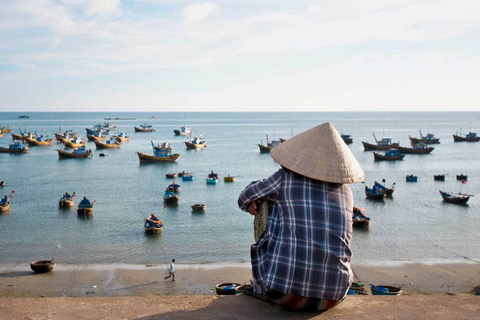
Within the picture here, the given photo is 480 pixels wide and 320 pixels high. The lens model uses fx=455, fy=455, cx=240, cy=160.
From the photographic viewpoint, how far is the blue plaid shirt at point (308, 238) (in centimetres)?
327

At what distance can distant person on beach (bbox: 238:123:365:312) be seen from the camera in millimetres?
3268

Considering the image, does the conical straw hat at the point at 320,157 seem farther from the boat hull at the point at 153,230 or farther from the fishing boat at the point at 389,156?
the fishing boat at the point at 389,156

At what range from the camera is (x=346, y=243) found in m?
3.37

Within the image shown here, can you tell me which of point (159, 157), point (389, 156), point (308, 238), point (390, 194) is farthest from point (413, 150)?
point (308, 238)

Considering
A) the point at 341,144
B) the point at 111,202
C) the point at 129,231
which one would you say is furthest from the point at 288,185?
the point at 111,202

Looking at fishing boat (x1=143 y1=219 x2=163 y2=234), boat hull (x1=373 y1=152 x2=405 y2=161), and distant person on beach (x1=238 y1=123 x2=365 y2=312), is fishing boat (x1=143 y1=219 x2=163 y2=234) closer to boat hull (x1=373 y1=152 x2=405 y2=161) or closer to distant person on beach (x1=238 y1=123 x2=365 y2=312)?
distant person on beach (x1=238 y1=123 x2=365 y2=312)

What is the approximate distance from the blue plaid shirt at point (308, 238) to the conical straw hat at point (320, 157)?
0.08m

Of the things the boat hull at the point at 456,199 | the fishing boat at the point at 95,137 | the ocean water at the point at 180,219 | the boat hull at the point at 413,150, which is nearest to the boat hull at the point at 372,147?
the boat hull at the point at 413,150

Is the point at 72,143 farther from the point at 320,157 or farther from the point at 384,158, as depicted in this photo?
the point at 320,157

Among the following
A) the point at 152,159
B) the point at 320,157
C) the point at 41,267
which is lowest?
the point at 41,267

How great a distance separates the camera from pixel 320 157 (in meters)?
3.46

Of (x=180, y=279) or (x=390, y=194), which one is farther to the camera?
(x=390, y=194)

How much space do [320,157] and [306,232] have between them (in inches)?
23.2

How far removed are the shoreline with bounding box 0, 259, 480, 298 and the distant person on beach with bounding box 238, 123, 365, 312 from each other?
10840 mm
